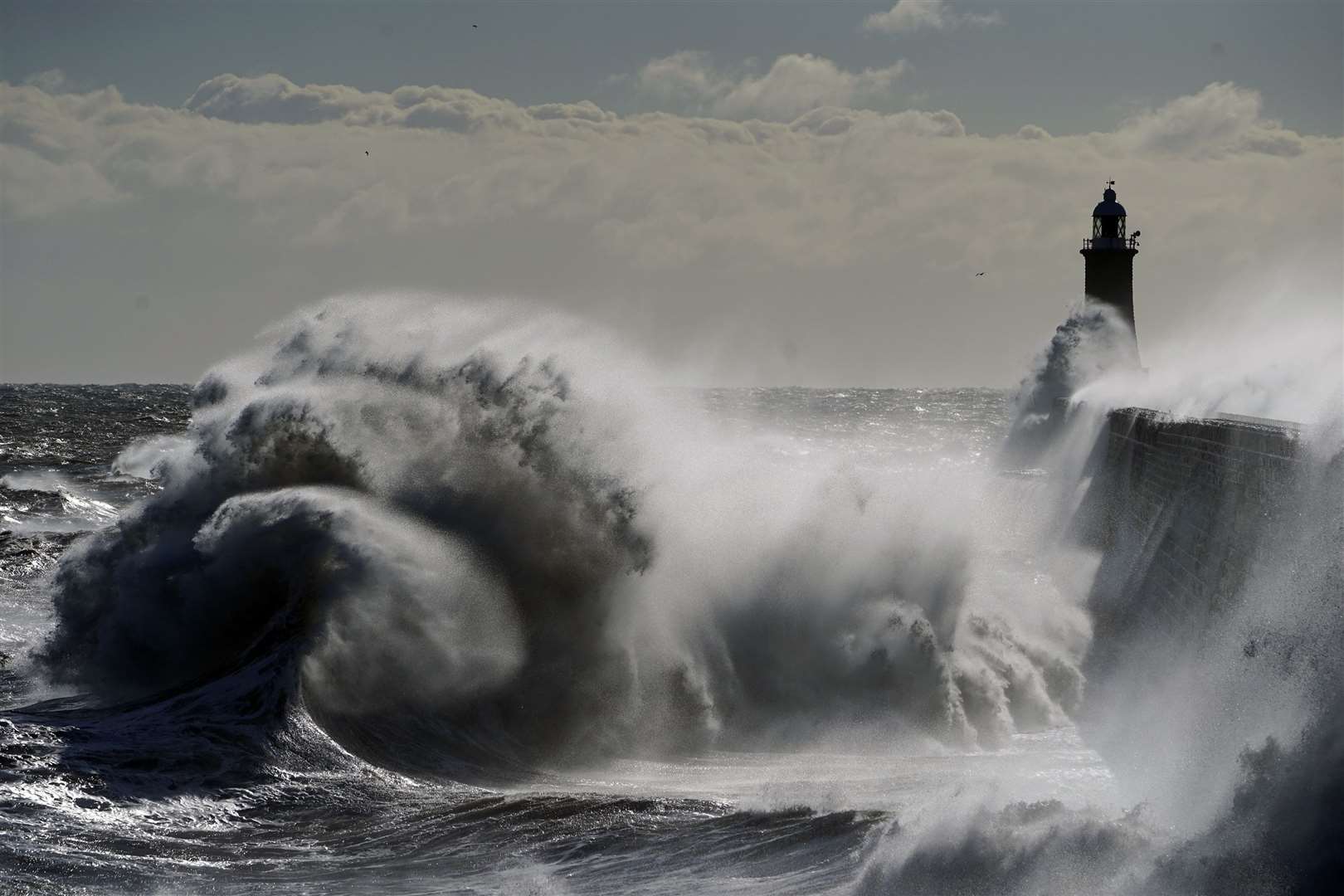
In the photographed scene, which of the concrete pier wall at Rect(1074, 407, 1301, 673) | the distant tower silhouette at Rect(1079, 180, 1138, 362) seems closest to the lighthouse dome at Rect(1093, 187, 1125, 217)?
the distant tower silhouette at Rect(1079, 180, 1138, 362)

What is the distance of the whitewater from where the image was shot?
787 centimetres

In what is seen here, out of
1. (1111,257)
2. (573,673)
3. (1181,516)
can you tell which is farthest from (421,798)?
(1111,257)

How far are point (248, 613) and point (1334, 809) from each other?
8.23m

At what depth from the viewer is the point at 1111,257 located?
115ft

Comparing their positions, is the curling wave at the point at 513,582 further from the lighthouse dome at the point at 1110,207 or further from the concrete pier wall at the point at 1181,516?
the lighthouse dome at the point at 1110,207

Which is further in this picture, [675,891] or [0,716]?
[0,716]

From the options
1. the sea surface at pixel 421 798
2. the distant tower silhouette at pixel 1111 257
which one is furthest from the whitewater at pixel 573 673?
the distant tower silhouette at pixel 1111 257

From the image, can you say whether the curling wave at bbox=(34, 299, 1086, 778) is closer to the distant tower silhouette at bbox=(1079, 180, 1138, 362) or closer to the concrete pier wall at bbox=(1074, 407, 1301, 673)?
the concrete pier wall at bbox=(1074, 407, 1301, 673)

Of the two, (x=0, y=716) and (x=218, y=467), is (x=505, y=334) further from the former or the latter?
(x=0, y=716)

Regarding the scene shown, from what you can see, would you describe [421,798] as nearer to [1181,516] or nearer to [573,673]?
[573,673]

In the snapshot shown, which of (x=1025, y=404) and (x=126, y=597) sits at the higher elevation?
(x=1025, y=404)

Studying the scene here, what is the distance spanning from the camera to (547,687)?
11.7 metres

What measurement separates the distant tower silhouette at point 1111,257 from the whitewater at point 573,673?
716 inches

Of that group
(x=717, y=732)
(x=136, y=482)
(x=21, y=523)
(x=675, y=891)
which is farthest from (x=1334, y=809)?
(x=136, y=482)
